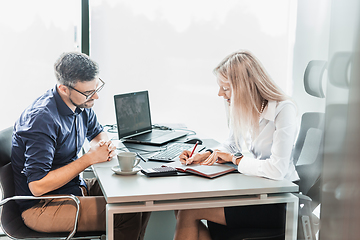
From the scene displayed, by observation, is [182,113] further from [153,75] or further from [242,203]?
[242,203]

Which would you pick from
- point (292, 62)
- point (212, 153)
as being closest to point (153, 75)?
point (212, 153)

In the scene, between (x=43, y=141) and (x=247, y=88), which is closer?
(x=43, y=141)

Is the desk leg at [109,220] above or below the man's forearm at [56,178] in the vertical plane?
below

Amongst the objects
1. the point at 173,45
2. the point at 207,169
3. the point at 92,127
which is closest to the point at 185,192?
the point at 207,169

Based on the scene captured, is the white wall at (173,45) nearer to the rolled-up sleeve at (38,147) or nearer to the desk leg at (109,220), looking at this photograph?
the rolled-up sleeve at (38,147)

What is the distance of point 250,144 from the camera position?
5.75 feet

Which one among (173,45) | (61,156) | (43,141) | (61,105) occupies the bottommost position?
(61,156)

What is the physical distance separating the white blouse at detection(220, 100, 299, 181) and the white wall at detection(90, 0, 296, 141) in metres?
1.37

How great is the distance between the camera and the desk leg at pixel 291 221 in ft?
3.28

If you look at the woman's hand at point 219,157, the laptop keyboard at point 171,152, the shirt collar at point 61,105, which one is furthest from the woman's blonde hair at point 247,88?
the shirt collar at point 61,105

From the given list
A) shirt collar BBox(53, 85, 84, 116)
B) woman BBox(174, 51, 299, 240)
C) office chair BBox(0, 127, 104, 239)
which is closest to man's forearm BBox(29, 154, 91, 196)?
office chair BBox(0, 127, 104, 239)

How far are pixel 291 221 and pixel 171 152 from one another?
3.07 feet

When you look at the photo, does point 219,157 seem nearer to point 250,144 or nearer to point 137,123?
point 250,144

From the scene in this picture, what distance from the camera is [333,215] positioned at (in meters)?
0.77
